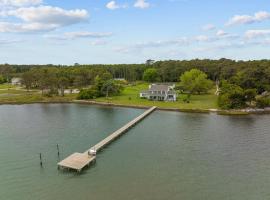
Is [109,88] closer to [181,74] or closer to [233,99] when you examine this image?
[233,99]

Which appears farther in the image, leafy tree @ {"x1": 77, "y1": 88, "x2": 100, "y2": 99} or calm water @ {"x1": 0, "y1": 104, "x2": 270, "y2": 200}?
leafy tree @ {"x1": 77, "y1": 88, "x2": 100, "y2": 99}

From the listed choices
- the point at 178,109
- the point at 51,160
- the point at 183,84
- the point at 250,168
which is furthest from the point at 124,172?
the point at 183,84

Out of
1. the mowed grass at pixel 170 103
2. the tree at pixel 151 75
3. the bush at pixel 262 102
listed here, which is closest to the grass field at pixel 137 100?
the mowed grass at pixel 170 103

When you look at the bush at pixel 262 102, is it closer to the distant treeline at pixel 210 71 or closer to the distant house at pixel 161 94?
the distant treeline at pixel 210 71

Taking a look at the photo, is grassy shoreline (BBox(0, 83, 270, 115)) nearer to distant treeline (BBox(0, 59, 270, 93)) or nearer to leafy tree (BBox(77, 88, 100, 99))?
leafy tree (BBox(77, 88, 100, 99))

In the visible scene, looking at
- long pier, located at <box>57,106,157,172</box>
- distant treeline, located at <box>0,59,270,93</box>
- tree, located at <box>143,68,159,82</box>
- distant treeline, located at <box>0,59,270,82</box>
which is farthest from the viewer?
tree, located at <box>143,68,159,82</box>

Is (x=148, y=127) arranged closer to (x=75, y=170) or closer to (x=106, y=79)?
(x=75, y=170)

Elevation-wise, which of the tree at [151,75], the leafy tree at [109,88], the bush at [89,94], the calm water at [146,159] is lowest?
the calm water at [146,159]

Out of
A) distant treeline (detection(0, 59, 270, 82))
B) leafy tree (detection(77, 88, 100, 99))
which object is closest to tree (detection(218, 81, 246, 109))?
distant treeline (detection(0, 59, 270, 82))

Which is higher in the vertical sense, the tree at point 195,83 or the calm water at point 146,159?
the tree at point 195,83

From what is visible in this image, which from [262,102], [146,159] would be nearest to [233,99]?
[262,102]
